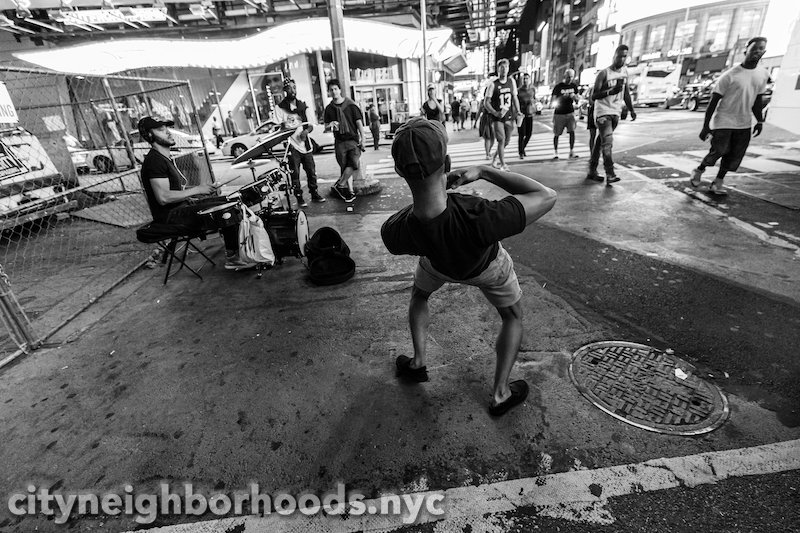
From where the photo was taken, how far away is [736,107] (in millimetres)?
5648

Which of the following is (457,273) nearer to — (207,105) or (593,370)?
(593,370)

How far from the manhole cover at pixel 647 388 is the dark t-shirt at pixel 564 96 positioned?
8352 millimetres

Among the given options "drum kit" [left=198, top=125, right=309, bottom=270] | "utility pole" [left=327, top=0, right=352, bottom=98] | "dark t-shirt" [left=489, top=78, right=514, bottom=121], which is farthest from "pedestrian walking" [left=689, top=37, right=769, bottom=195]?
"utility pole" [left=327, top=0, right=352, bottom=98]

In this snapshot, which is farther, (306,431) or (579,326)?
(579,326)

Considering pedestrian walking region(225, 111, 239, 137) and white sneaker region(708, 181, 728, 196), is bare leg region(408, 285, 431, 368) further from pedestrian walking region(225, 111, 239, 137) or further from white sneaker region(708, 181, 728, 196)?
pedestrian walking region(225, 111, 239, 137)

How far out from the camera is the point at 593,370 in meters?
2.76

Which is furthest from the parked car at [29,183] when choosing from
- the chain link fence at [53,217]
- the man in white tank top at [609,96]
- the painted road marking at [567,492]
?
the man in white tank top at [609,96]

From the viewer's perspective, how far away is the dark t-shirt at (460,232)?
5.95ft

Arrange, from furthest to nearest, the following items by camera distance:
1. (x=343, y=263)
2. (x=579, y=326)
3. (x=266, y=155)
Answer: (x=266, y=155) → (x=343, y=263) → (x=579, y=326)

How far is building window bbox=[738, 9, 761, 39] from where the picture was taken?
50.2 meters

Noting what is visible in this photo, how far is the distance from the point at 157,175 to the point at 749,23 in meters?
74.4

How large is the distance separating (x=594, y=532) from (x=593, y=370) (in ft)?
4.02

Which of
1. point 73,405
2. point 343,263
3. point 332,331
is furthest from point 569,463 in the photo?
point 73,405

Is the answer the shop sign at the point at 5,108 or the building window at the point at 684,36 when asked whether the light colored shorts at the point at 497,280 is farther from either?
the building window at the point at 684,36
